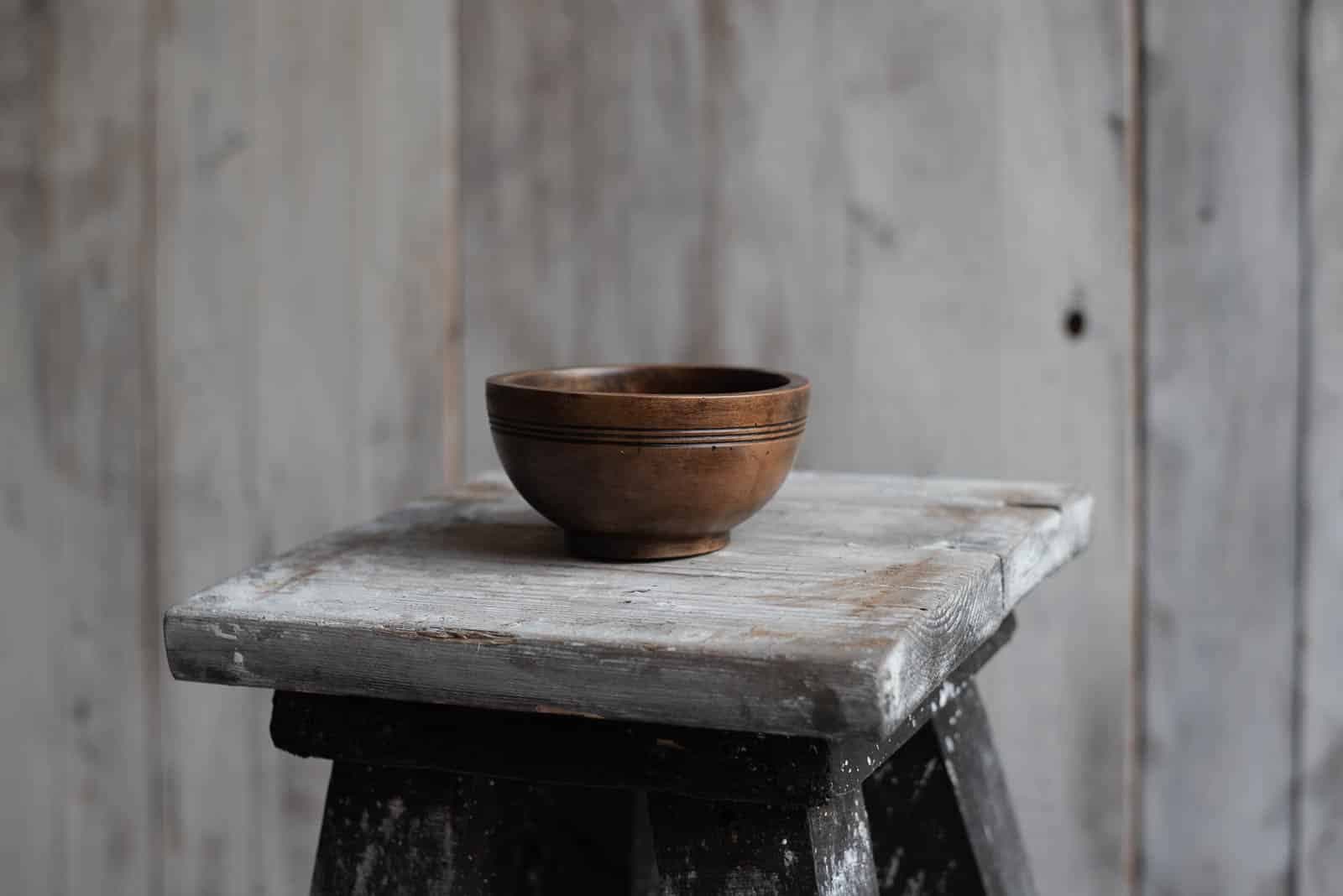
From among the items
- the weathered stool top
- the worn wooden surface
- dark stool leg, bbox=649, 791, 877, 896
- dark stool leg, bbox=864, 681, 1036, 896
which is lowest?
dark stool leg, bbox=864, 681, 1036, 896

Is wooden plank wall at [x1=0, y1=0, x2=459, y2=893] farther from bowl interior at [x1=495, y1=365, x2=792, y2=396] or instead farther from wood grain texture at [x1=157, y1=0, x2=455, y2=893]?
bowl interior at [x1=495, y1=365, x2=792, y2=396]

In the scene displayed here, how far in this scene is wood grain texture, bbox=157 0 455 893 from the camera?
133 centimetres

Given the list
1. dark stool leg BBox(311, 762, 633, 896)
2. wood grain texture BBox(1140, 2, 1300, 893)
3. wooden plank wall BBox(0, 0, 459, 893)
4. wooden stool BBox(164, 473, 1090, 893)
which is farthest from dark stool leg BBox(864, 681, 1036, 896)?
wooden plank wall BBox(0, 0, 459, 893)

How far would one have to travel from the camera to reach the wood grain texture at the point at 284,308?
133 cm

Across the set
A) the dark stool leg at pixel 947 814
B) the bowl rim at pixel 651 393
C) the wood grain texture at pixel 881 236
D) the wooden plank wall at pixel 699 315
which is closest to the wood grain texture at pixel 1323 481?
the wooden plank wall at pixel 699 315

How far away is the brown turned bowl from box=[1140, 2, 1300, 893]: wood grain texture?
54 centimetres

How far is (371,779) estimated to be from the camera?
71cm

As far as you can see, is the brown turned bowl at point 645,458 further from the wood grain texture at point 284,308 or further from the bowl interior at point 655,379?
the wood grain texture at point 284,308

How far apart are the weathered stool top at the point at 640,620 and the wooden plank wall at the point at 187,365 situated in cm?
59

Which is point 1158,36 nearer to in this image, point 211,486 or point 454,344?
point 454,344

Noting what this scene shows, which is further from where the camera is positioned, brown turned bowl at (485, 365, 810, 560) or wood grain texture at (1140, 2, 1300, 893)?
wood grain texture at (1140, 2, 1300, 893)

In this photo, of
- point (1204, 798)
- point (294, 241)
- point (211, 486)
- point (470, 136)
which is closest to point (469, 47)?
point (470, 136)

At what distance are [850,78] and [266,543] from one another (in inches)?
27.1

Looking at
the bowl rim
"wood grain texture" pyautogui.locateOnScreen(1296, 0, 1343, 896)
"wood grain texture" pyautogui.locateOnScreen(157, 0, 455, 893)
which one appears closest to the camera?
the bowl rim
